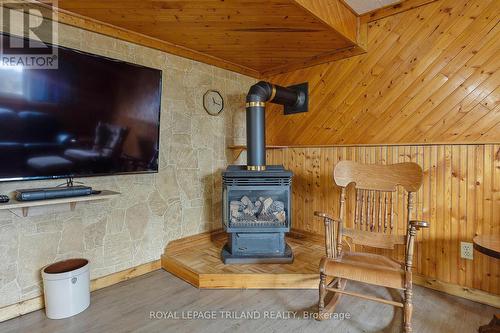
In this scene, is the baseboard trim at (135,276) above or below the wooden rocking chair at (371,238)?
below

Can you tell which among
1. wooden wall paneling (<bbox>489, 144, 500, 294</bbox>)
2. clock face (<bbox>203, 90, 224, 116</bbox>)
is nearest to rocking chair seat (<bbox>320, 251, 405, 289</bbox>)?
wooden wall paneling (<bbox>489, 144, 500, 294</bbox>)

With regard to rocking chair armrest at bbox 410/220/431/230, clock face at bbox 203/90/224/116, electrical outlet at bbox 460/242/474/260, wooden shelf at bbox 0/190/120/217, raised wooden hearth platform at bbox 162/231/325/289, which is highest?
clock face at bbox 203/90/224/116

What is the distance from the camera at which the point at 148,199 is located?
8.69 feet

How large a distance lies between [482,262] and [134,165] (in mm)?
2912

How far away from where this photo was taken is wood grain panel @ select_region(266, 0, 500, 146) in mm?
2051

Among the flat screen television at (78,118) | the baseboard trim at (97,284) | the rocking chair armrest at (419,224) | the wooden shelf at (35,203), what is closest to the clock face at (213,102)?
the flat screen television at (78,118)

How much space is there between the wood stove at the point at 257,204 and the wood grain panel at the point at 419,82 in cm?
76

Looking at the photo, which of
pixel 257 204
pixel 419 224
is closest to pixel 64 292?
pixel 257 204

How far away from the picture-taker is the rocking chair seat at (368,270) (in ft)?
5.40

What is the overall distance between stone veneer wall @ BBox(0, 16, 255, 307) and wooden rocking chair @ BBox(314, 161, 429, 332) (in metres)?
1.56

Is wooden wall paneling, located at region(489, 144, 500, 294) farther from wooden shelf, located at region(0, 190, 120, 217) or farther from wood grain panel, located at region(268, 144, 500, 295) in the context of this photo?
wooden shelf, located at region(0, 190, 120, 217)

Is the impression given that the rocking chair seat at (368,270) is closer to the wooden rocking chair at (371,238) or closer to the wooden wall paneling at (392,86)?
the wooden rocking chair at (371,238)

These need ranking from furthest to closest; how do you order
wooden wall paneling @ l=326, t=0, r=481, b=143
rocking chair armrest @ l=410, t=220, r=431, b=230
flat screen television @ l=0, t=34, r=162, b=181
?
wooden wall paneling @ l=326, t=0, r=481, b=143
flat screen television @ l=0, t=34, r=162, b=181
rocking chair armrest @ l=410, t=220, r=431, b=230

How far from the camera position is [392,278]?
5.38 feet
